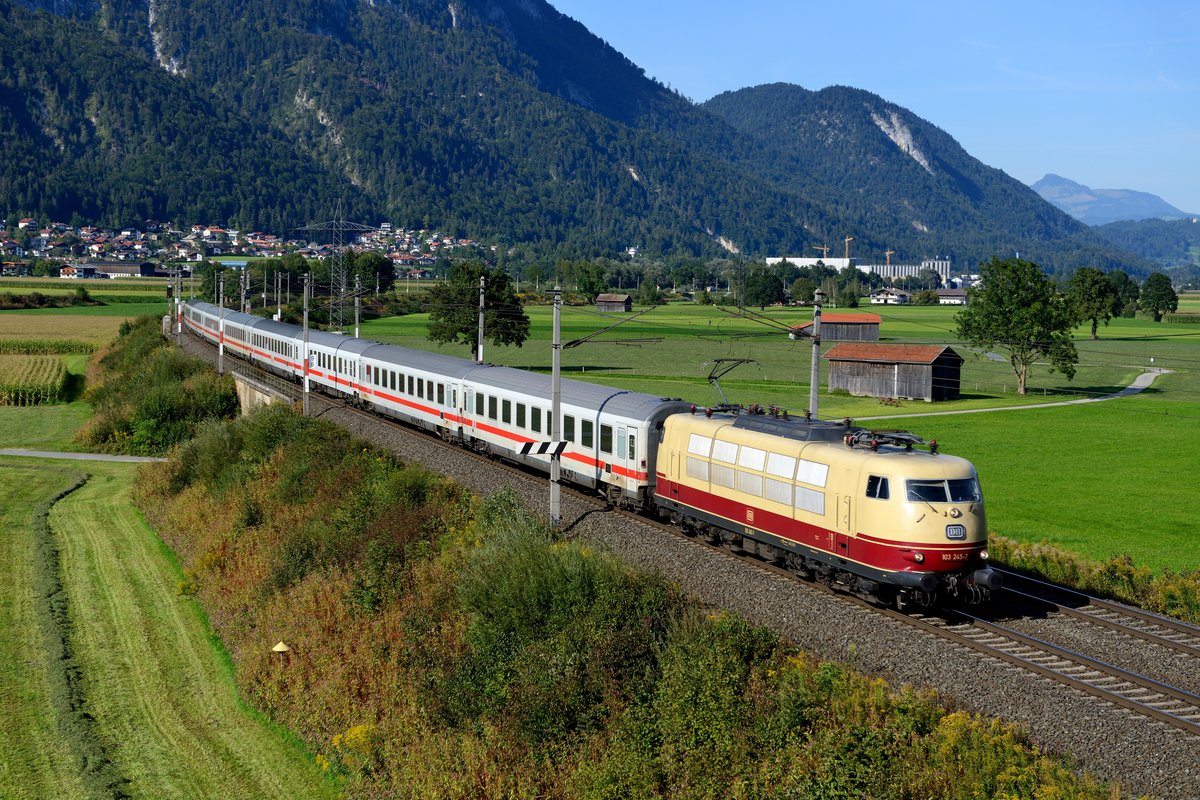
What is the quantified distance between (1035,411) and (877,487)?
54.6 m

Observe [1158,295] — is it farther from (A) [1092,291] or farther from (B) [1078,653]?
(B) [1078,653]

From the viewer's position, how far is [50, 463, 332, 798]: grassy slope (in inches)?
984

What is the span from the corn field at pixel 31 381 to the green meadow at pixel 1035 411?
33054mm

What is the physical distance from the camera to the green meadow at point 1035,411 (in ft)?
123

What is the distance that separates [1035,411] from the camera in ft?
237

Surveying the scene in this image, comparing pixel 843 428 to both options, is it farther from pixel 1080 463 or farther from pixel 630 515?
pixel 1080 463

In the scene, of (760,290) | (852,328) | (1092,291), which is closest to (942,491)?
(852,328)

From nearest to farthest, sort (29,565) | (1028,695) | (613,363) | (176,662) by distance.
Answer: (1028,695), (176,662), (29,565), (613,363)

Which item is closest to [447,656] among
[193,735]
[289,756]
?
[289,756]

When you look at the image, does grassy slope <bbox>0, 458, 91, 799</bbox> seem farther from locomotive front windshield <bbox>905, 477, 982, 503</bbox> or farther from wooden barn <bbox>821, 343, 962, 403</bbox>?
wooden barn <bbox>821, 343, 962, 403</bbox>

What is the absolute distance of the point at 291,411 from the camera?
51031 millimetres

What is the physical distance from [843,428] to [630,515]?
8244mm

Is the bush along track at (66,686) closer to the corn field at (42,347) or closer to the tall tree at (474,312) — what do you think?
the tall tree at (474,312)

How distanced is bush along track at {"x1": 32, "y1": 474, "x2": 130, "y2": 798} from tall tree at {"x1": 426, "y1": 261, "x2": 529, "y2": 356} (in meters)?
45.5
